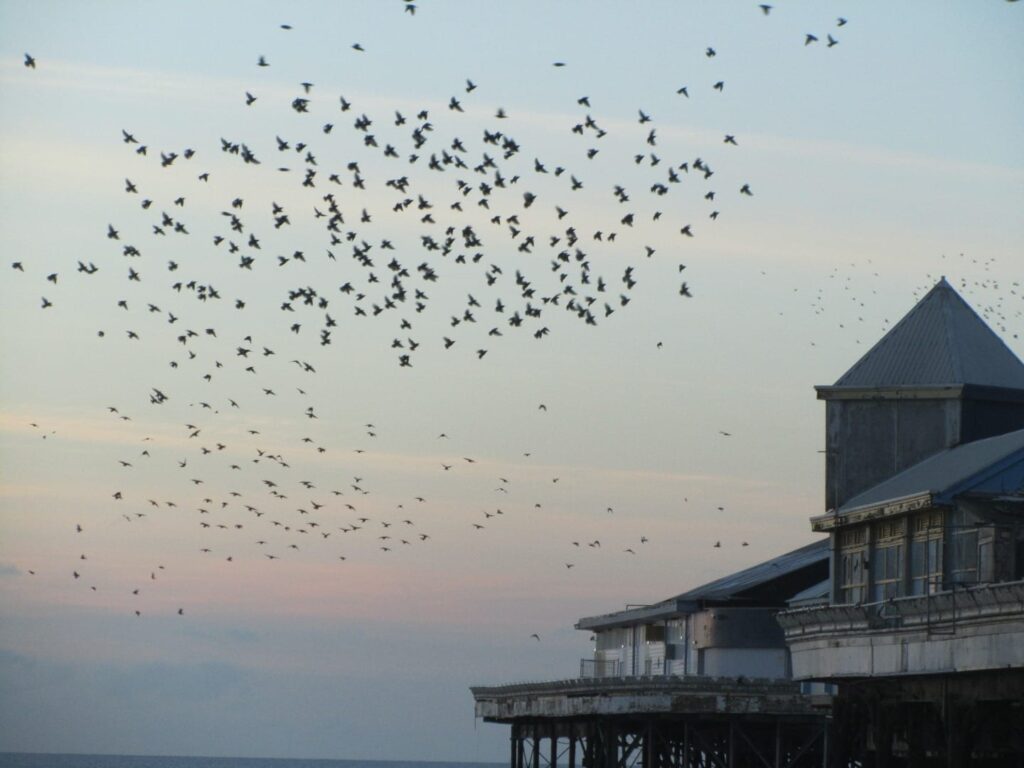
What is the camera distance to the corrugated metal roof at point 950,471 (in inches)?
1495

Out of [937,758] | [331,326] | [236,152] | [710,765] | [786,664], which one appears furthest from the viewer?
[710,765]

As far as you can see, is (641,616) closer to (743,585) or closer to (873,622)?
(743,585)

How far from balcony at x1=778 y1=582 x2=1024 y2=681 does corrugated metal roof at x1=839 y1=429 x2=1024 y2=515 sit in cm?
327

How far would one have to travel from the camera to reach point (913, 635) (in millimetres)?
34281

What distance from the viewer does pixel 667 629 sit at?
2434 inches

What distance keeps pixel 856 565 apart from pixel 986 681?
37.2ft

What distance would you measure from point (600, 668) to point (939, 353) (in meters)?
25.0

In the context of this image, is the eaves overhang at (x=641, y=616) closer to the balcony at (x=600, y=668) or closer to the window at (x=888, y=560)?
the balcony at (x=600, y=668)

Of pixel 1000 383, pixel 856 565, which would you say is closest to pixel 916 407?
pixel 1000 383

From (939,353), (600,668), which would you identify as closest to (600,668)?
(600,668)

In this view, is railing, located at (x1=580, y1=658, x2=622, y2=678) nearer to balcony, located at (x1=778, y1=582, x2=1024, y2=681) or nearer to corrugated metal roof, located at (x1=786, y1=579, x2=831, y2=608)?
corrugated metal roof, located at (x1=786, y1=579, x2=831, y2=608)

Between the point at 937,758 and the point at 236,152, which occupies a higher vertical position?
the point at 236,152

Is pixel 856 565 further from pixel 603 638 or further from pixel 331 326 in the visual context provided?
pixel 603 638

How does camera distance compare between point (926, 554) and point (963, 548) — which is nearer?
point (963, 548)
